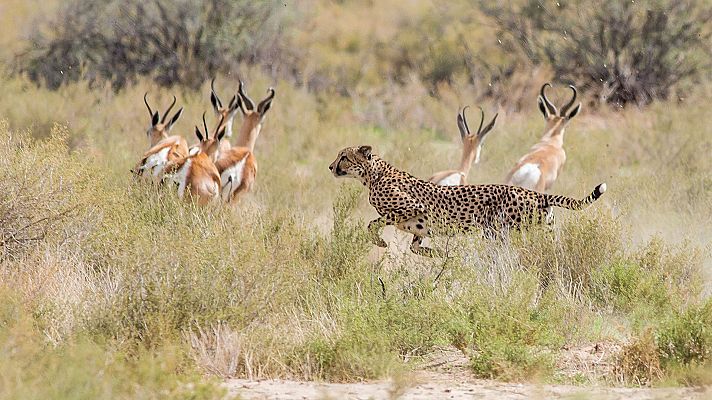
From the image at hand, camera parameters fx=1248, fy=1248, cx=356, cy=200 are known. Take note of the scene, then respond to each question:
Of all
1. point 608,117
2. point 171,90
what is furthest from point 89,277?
point 608,117

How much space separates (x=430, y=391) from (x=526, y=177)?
6370mm

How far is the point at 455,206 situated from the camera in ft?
37.5

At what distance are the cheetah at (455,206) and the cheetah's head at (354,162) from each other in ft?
0.85

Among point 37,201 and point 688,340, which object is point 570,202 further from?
point 37,201

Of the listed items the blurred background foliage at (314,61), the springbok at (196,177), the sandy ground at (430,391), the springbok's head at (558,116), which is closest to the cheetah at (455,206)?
the springbok at (196,177)

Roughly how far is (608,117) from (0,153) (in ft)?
53.7

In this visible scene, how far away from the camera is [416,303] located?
29.2 ft

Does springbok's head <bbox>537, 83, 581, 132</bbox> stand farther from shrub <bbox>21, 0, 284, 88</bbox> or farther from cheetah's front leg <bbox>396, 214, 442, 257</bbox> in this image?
shrub <bbox>21, 0, 284, 88</bbox>

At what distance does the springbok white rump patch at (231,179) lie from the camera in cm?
1332

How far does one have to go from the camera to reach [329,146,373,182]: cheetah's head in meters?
11.9

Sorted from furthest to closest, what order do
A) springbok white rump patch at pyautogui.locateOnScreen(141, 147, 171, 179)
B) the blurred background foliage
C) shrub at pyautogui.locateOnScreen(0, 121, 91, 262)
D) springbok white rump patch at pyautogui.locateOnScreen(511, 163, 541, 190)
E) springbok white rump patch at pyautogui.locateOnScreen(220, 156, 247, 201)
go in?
the blurred background foliage → springbok white rump patch at pyautogui.locateOnScreen(511, 163, 541, 190) → springbok white rump patch at pyautogui.locateOnScreen(220, 156, 247, 201) → springbok white rump patch at pyautogui.locateOnScreen(141, 147, 171, 179) → shrub at pyautogui.locateOnScreen(0, 121, 91, 262)

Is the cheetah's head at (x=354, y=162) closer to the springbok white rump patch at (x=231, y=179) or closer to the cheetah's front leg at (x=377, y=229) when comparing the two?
the cheetah's front leg at (x=377, y=229)

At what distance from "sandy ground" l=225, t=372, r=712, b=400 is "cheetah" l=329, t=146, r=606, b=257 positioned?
128 inches

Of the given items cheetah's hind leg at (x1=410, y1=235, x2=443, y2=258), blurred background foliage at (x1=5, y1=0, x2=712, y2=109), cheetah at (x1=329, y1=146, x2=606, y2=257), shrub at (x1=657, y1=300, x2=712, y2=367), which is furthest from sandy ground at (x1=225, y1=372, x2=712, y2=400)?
blurred background foliage at (x1=5, y1=0, x2=712, y2=109)
